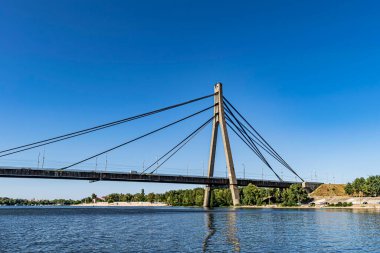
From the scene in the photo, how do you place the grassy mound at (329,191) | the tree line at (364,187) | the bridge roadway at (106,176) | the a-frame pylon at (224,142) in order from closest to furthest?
1. the bridge roadway at (106,176)
2. the a-frame pylon at (224,142)
3. the tree line at (364,187)
4. the grassy mound at (329,191)

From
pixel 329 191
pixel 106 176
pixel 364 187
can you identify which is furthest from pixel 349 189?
pixel 106 176

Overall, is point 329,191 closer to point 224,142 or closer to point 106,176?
point 224,142

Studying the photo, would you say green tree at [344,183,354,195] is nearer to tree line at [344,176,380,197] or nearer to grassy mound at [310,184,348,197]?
tree line at [344,176,380,197]

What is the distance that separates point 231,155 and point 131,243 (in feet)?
239

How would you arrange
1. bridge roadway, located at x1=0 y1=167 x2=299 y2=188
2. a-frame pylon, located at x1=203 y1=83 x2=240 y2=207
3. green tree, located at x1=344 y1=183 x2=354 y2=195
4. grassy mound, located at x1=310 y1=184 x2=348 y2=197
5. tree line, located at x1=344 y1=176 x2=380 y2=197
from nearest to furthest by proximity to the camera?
bridge roadway, located at x1=0 y1=167 x2=299 y2=188, a-frame pylon, located at x1=203 y1=83 x2=240 y2=207, tree line, located at x1=344 y1=176 x2=380 y2=197, grassy mound, located at x1=310 y1=184 x2=348 y2=197, green tree, located at x1=344 y1=183 x2=354 y2=195

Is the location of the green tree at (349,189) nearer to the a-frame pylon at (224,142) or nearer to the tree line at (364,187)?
the tree line at (364,187)

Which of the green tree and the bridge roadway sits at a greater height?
the bridge roadway

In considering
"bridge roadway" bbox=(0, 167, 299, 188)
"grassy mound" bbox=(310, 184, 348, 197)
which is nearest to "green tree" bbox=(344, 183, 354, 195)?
"grassy mound" bbox=(310, 184, 348, 197)

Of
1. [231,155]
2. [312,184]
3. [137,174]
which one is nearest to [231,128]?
[231,155]

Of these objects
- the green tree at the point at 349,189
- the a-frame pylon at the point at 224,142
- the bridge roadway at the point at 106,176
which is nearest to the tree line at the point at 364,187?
the green tree at the point at 349,189

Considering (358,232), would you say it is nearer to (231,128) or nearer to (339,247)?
(339,247)

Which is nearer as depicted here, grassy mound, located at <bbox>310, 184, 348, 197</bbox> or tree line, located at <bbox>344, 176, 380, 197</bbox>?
tree line, located at <bbox>344, 176, 380, 197</bbox>

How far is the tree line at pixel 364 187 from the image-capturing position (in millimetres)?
120938

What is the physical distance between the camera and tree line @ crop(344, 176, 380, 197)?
397 feet
